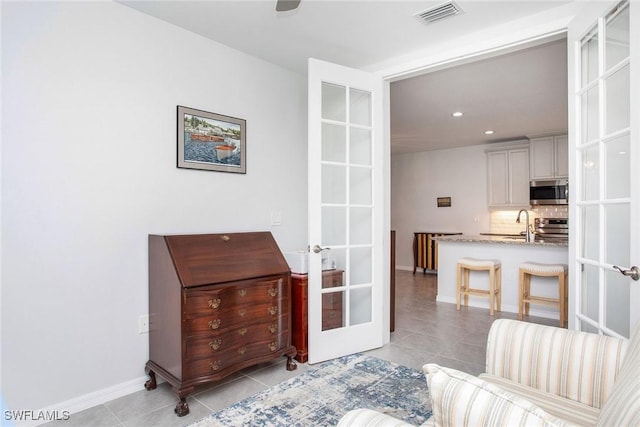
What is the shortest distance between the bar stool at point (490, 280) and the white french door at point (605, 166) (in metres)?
2.44

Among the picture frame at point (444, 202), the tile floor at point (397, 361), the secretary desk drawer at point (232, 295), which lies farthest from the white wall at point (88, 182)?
the picture frame at point (444, 202)

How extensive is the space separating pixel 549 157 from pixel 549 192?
0.60m

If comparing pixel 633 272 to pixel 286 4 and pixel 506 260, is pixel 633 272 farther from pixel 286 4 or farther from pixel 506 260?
pixel 506 260

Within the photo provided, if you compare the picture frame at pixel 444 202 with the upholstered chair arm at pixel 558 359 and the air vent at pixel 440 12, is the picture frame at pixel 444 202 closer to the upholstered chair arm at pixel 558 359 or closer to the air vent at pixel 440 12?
the air vent at pixel 440 12

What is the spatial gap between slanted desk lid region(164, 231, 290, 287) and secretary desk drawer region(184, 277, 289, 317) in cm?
5

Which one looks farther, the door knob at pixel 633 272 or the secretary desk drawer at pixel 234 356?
the secretary desk drawer at pixel 234 356

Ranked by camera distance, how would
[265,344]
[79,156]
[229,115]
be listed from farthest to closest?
[229,115] → [265,344] → [79,156]

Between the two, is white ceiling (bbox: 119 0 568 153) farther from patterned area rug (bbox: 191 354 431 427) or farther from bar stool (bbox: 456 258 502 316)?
patterned area rug (bbox: 191 354 431 427)

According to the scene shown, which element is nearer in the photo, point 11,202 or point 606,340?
point 606,340

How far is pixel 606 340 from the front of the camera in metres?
1.50

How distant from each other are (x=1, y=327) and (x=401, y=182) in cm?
754

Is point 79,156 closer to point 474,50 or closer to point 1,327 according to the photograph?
point 1,327

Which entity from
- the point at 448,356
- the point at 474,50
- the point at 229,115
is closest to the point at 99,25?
the point at 229,115

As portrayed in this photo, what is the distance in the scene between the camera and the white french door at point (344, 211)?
2.88m
